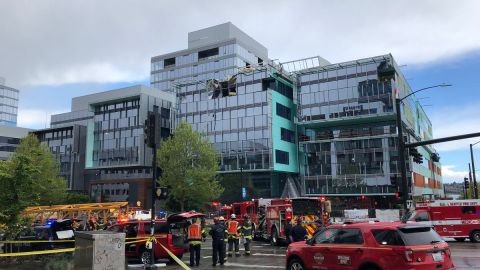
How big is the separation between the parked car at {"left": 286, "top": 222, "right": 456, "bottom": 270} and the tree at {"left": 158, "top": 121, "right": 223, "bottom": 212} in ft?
131

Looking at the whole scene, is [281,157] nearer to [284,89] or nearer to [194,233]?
[284,89]

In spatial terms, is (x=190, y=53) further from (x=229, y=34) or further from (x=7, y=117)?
(x=7, y=117)

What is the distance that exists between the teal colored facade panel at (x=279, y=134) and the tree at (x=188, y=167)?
14199 millimetres

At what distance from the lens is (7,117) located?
167 metres

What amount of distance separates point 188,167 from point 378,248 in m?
43.1

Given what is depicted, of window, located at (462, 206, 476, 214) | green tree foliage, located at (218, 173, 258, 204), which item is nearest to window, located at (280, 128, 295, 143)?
green tree foliage, located at (218, 173, 258, 204)

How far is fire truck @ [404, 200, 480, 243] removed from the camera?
2505cm

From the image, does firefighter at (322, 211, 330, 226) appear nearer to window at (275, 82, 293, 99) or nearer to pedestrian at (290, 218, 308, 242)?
pedestrian at (290, 218, 308, 242)

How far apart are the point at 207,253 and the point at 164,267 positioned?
5565mm

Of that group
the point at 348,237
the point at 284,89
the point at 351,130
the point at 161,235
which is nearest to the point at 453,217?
the point at 161,235

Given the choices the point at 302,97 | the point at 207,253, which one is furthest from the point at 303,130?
the point at 207,253

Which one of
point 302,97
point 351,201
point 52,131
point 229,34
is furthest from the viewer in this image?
point 229,34

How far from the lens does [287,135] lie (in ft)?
227

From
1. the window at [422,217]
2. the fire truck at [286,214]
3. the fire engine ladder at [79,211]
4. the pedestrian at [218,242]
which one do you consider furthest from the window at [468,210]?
the fire engine ladder at [79,211]
